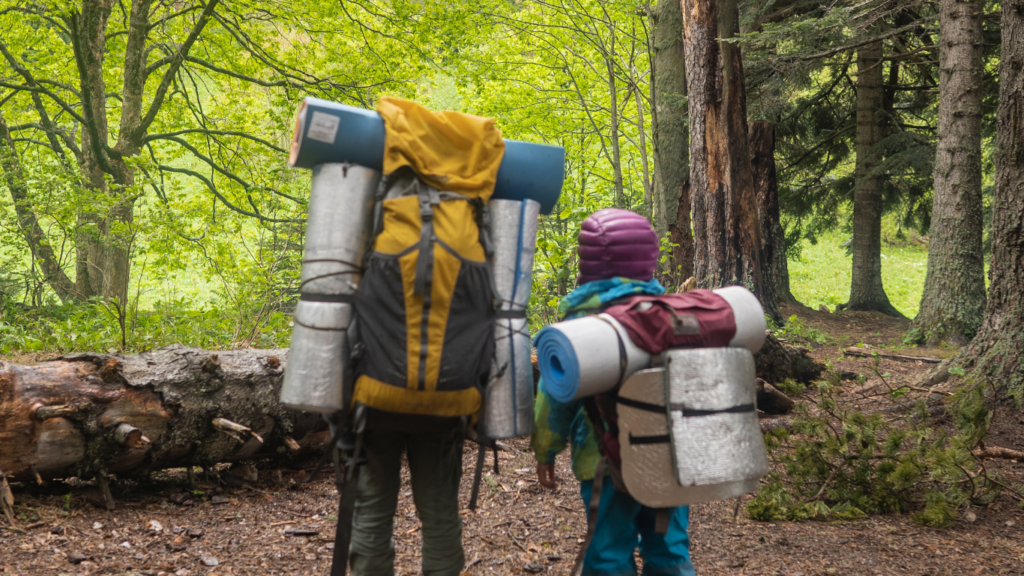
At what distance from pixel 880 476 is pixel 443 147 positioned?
3167mm

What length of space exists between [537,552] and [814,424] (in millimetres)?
1775

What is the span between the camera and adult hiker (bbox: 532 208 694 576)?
7.56ft

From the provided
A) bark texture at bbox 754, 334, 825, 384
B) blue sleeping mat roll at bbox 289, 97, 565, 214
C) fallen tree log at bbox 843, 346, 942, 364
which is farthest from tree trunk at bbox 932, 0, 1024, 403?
blue sleeping mat roll at bbox 289, 97, 565, 214

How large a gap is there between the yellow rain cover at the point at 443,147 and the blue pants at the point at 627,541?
1.13m

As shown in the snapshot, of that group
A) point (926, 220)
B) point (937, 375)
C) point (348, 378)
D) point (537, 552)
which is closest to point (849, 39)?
point (926, 220)

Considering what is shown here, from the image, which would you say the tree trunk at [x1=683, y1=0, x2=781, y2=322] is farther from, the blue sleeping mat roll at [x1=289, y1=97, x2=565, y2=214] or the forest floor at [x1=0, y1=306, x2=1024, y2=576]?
the blue sleeping mat roll at [x1=289, y1=97, x2=565, y2=214]

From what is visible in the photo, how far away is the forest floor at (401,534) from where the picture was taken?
3.18 m

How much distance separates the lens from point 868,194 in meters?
12.2

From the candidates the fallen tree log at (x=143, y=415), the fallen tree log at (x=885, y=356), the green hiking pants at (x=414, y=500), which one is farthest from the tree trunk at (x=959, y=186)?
the green hiking pants at (x=414, y=500)

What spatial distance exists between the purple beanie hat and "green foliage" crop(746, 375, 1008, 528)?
217 cm

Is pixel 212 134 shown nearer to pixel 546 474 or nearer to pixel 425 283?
pixel 425 283

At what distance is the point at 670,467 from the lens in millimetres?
2094

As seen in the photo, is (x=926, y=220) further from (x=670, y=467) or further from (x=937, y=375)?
(x=670, y=467)

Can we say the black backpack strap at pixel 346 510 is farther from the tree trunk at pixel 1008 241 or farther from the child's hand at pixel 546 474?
the tree trunk at pixel 1008 241
